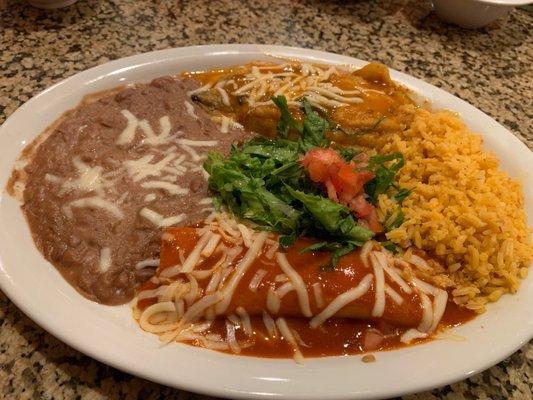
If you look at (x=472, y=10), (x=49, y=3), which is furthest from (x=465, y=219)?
(x=49, y=3)

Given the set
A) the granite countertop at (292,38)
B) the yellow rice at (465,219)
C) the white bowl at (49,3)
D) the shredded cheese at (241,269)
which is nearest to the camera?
the shredded cheese at (241,269)

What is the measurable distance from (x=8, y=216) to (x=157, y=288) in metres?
0.52

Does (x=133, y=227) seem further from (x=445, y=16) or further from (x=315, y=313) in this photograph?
(x=445, y=16)

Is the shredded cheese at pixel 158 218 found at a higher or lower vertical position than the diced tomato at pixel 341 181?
lower

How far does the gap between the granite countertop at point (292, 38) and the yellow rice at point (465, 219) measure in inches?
30.4

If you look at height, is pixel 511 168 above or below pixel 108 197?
above

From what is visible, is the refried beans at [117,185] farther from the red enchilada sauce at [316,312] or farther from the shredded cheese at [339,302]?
the shredded cheese at [339,302]

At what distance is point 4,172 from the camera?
4.93 ft

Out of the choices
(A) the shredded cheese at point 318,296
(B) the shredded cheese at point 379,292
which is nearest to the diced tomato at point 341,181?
(B) the shredded cheese at point 379,292

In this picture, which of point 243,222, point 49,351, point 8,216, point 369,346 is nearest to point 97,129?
point 8,216

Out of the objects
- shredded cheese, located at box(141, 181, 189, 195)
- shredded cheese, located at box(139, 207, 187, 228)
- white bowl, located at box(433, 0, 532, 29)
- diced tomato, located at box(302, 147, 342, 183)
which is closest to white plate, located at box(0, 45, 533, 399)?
shredded cheese, located at box(139, 207, 187, 228)

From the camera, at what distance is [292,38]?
8.56 ft

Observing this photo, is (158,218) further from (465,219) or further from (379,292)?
(465,219)

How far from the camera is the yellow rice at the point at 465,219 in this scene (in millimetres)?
1438
